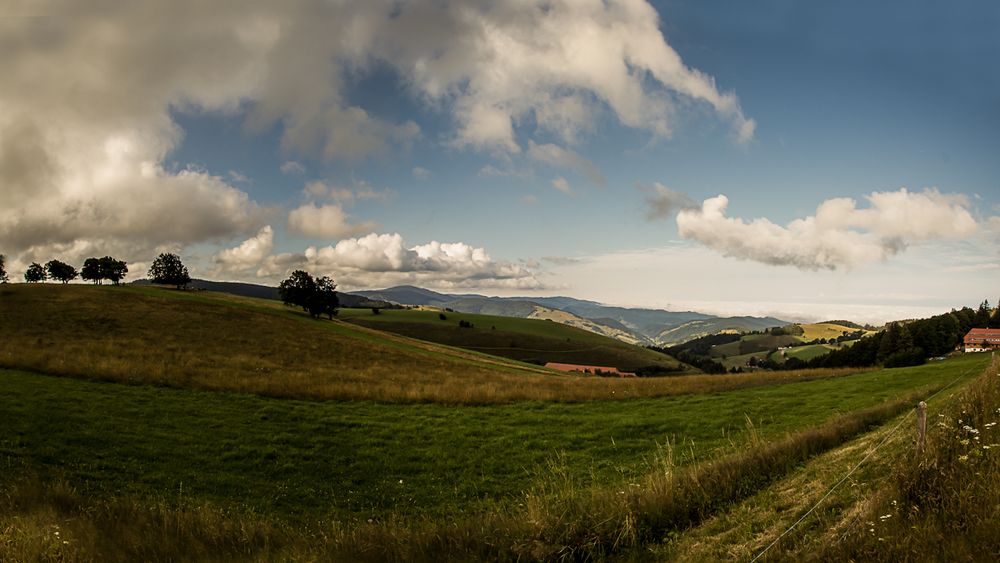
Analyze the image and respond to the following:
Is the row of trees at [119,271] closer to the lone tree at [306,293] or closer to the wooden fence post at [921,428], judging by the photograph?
the lone tree at [306,293]

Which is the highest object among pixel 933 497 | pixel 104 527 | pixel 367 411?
pixel 933 497

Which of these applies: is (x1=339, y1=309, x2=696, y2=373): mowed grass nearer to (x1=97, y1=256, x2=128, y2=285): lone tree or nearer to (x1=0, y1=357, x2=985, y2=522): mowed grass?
(x1=97, y1=256, x2=128, y2=285): lone tree

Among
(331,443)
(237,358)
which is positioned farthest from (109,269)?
(331,443)

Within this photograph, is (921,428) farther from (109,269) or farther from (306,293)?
(109,269)

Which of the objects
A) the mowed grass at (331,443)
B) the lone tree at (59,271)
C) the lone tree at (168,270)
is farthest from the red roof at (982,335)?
the lone tree at (59,271)

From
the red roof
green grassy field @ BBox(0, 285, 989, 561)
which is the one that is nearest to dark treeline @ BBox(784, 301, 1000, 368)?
the red roof

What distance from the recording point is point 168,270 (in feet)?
334

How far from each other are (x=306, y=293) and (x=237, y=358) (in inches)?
2358

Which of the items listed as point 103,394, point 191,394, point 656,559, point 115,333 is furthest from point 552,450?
point 115,333

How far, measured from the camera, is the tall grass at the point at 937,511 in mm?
4559

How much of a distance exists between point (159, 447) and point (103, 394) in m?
8.96

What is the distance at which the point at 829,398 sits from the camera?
27719 millimetres

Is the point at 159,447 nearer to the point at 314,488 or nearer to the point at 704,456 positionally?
the point at 314,488

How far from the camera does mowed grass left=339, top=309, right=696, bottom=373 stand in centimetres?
14038
